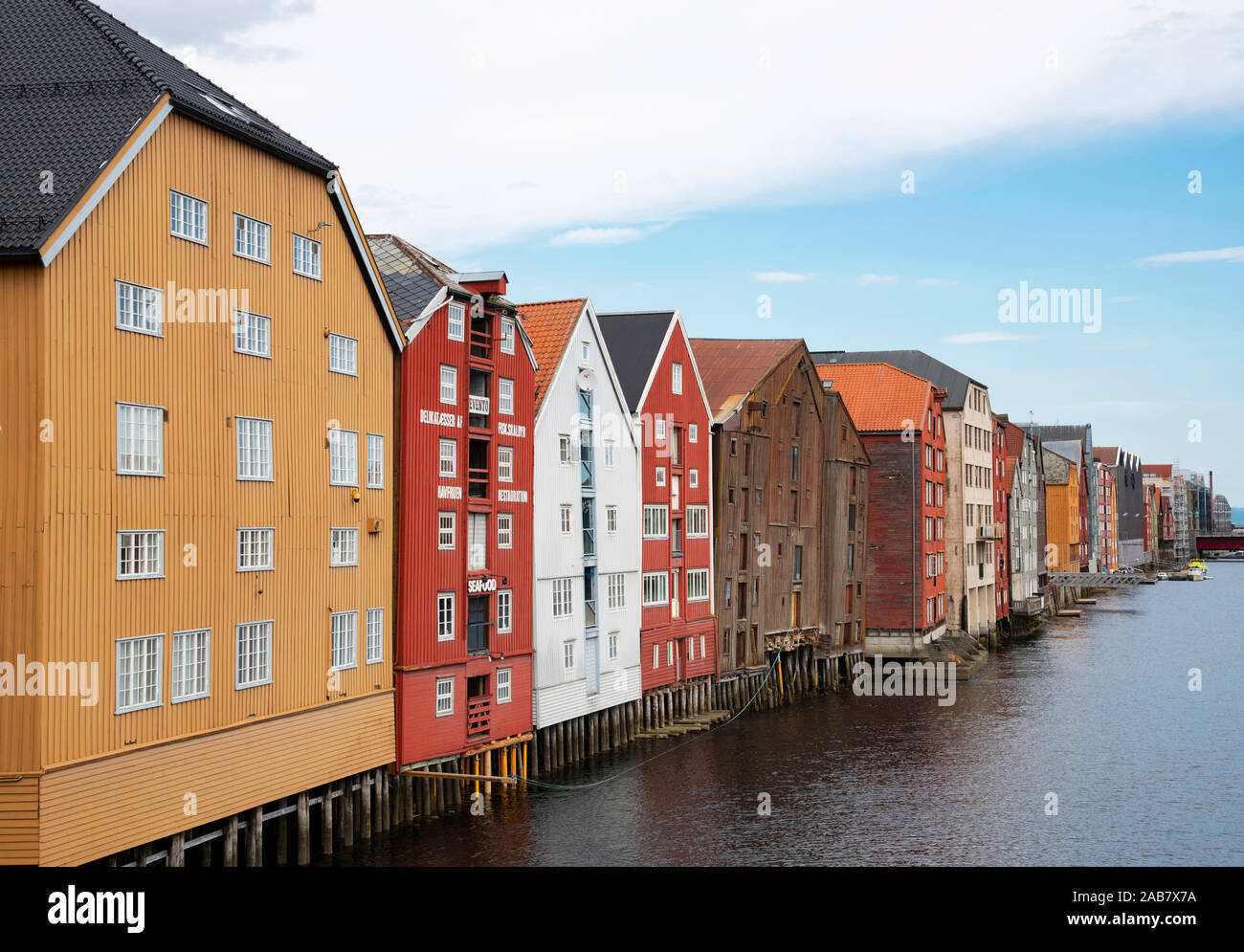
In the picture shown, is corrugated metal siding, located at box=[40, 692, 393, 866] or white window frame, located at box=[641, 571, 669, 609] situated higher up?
white window frame, located at box=[641, 571, 669, 609]

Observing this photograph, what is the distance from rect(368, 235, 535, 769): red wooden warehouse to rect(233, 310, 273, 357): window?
6977mm

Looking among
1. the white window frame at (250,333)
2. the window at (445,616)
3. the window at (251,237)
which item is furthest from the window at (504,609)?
the window at (251,237)

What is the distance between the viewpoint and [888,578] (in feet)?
265

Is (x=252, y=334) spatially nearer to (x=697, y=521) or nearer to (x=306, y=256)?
(x=306, y=256)

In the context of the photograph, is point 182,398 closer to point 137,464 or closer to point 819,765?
point 137,464

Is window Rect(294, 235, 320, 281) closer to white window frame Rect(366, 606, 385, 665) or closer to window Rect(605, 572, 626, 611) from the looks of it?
white window frame Rect(366, 606, 385, 665)

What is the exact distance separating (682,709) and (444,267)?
24932 millimetres

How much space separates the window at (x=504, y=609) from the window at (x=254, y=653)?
12324mm

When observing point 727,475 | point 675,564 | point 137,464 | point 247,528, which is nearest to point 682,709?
point 675,564

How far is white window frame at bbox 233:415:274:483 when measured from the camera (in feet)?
97.2

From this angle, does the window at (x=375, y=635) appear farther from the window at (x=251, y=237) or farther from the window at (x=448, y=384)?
the window at (x=251, y=237)

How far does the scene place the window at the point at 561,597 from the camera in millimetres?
46312

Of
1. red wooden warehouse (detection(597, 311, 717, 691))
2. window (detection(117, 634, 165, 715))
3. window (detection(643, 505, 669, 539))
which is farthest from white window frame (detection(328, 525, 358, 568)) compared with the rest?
window (detection(643, 505, 669, 539))

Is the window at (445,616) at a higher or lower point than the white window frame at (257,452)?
lower
